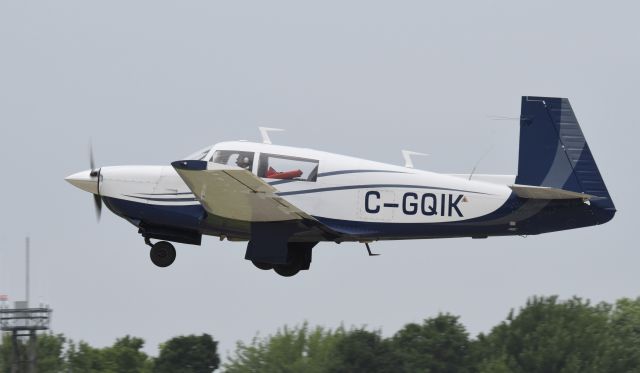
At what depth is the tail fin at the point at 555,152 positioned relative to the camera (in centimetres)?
2308

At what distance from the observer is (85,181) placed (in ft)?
79.7

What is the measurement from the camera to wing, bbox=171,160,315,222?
72.0ft

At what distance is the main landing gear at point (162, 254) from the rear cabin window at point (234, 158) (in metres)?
1.94

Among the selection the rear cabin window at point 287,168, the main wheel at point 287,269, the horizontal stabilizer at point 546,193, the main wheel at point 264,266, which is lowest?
the main wheel at point 287,269

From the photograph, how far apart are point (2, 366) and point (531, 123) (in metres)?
34.1

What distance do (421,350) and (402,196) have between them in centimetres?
3647

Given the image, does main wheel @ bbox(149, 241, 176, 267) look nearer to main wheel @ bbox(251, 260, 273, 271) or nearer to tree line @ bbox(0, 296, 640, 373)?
main wheel @ bbox(251, 260, 273, 271)

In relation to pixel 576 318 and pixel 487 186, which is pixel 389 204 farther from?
pixel 576 318

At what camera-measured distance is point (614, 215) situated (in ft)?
75.7

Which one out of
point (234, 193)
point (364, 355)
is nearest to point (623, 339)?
point (364, 355)

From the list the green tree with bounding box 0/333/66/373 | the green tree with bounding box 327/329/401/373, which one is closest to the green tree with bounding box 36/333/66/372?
the green tree with bounding box 0/333/66/373

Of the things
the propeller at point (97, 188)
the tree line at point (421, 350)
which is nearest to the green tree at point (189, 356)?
the tree line at point (421, 350)

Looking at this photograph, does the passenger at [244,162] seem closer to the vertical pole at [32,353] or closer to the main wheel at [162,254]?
the main wheel at [162,254]

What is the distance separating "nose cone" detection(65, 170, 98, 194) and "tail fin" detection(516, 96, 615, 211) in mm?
6981
